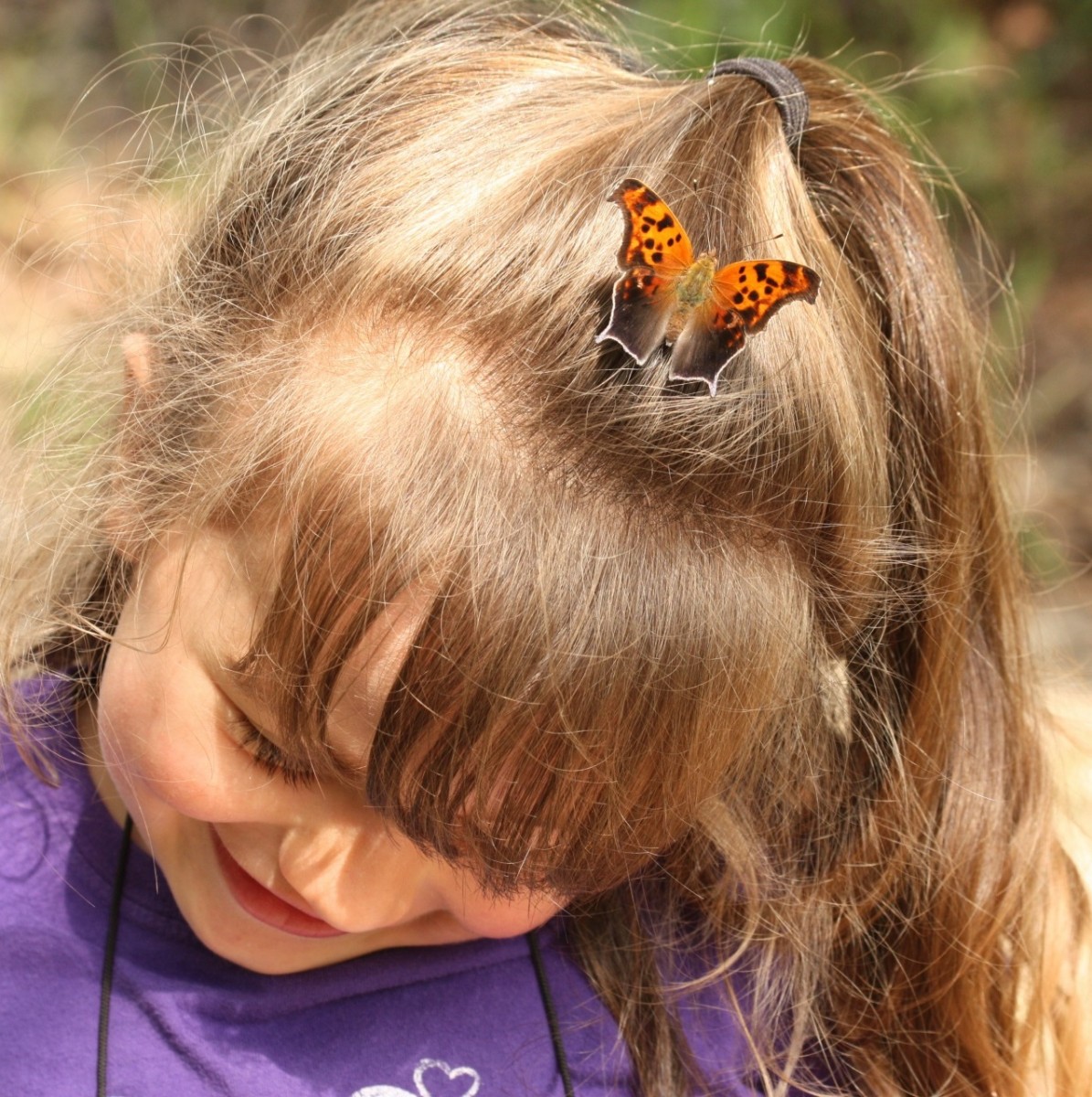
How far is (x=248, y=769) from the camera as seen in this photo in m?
0.92

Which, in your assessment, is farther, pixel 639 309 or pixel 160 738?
pixel 160 738

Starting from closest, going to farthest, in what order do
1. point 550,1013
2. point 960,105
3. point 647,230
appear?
point 647,230 < point 550,1013 < point 960,105

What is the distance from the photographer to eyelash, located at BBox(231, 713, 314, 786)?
36.2 inches

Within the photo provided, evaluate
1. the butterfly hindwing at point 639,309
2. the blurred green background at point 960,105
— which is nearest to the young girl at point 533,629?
the butterfly hindwing at point 639,309

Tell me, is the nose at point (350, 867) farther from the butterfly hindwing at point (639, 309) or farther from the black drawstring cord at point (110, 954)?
the butterfly hindwing at point (639, 309)

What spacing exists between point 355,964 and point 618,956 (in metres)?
0.26

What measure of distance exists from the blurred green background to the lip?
1.88 meters

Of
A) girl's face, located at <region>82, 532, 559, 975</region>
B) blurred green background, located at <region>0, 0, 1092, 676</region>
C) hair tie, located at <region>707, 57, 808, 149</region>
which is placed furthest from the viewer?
blurred green background, located at <region>0, 0, 1092, 676</region>

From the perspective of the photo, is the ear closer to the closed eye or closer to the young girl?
the young girl

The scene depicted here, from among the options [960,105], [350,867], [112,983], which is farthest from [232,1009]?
[960,105]

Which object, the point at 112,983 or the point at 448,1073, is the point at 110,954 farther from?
the point at 448,1073

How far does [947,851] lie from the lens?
1.19 m

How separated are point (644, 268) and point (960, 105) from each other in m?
2.46

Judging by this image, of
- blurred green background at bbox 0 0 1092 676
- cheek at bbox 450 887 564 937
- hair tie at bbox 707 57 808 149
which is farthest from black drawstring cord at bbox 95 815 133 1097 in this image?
blurred green background at bbox 0 0 1092 676
